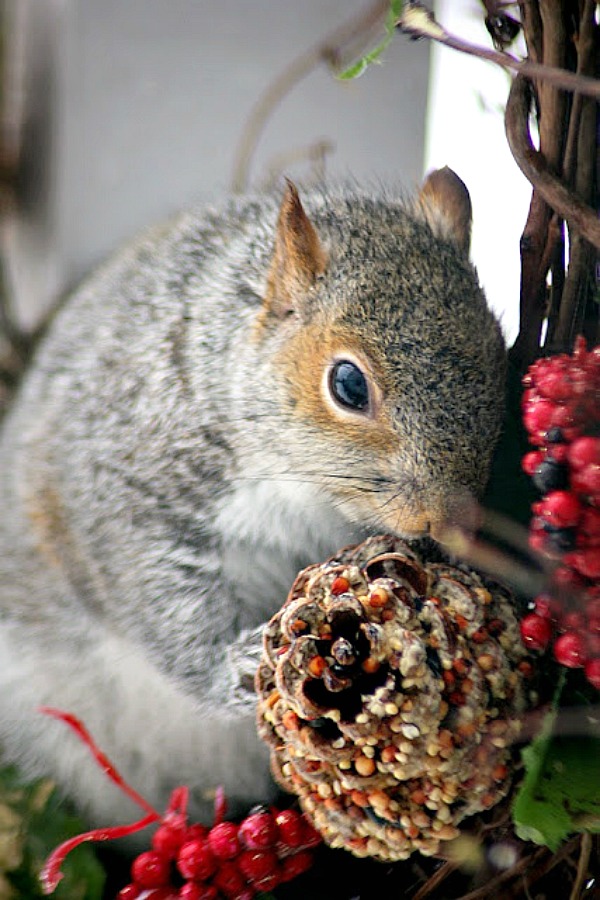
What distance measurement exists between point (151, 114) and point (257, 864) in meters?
0.84

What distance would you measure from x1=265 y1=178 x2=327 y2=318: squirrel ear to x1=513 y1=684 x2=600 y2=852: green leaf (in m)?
0.31

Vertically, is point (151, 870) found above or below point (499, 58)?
below

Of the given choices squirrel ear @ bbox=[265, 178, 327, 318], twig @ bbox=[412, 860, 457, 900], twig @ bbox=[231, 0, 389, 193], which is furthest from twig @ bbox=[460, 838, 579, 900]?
twig @ bbox=[231, 0, 389, 193]

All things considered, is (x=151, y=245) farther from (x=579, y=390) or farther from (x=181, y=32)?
(x=579, y=390)

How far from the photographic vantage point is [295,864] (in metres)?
0.61

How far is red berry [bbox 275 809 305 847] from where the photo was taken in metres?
0.60

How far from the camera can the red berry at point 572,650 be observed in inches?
19.1

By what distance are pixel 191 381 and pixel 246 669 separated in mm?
216

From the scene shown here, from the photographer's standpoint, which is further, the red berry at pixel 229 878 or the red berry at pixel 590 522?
the red berry at pixel 229 878

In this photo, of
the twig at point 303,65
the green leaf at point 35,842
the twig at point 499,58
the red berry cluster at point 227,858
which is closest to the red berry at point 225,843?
the red berry cluster at point 227,858

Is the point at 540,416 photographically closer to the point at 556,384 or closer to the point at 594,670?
the point at 556,384

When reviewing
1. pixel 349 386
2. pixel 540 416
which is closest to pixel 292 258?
pixel 349 386

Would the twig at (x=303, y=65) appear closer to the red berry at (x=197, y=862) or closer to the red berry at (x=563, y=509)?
the red berry at (x=563, y=509)

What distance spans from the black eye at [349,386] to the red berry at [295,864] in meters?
0.28
